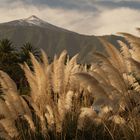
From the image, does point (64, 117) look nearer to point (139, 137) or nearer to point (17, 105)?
point (17, 105)

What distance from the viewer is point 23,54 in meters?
70.1

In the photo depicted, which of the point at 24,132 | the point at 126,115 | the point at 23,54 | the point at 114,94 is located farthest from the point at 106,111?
the point at 23,54

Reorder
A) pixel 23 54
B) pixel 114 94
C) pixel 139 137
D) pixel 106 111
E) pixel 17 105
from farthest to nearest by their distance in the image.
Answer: pixel 23 54
pixel 17 105
pixel 106 111
pixel 139 137
pixel 114 94

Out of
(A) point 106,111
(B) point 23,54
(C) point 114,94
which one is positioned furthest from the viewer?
(B) point 23,54

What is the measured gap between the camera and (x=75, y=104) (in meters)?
9.23

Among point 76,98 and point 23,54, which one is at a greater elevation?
point 76,98

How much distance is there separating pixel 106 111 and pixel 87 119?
47cm

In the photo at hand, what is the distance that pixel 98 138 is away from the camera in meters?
8.51

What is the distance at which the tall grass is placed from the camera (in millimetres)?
7605

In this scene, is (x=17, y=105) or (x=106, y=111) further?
(x=17, y=105)

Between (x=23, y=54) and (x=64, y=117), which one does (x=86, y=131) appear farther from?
(x=23, y=54)

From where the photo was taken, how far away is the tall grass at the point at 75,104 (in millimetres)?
7605

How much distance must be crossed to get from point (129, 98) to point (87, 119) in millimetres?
1257

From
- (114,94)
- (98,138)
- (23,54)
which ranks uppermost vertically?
(114,94)
